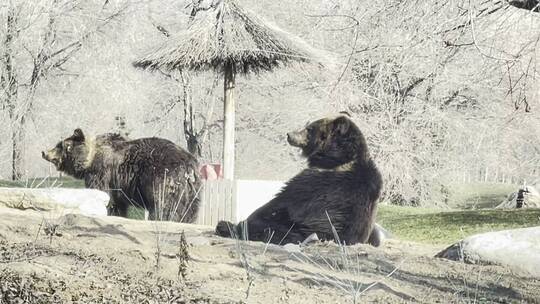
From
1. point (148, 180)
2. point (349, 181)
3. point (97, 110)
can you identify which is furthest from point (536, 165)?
point (349, 181)

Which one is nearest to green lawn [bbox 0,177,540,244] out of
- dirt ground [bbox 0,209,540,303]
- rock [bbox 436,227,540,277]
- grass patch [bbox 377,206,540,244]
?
grass patch [bbox 377,206,540,244]

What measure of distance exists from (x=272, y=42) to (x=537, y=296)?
34.5 ft

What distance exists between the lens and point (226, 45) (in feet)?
48.8

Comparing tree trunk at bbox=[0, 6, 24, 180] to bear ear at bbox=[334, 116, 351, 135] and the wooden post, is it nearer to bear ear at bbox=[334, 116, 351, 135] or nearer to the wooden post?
the wooden post

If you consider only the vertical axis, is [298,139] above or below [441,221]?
above

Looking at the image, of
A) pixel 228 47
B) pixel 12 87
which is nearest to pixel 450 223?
pixel 228 47

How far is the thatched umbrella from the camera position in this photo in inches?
583

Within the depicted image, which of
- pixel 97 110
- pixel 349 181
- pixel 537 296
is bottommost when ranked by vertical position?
pixel 537 296

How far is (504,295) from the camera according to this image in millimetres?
4797

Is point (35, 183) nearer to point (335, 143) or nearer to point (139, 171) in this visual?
point (139, 171)

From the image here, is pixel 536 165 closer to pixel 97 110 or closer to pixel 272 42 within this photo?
pixel 97 110

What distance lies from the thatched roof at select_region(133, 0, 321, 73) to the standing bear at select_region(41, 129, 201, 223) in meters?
4.09

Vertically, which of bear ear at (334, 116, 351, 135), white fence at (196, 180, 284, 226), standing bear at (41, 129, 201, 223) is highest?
bear ear at (334, 116, 351, 135)

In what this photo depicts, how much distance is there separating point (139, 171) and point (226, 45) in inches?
189
